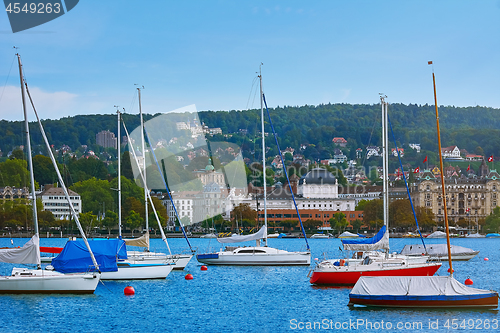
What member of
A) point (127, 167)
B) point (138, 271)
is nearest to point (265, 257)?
point (138, 271)

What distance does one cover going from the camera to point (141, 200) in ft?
352

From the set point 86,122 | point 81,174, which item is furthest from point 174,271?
point 86,122

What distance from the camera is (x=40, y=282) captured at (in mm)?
24812

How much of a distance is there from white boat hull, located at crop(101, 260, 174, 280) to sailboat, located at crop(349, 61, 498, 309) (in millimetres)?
11419

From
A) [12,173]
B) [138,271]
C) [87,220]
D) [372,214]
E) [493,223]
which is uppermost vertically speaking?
[12,173]

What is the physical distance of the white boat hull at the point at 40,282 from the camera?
24.8 meters

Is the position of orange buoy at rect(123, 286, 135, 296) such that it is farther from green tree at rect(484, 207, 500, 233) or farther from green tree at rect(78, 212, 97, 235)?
green tree at rect(484, 207, 500, 233)

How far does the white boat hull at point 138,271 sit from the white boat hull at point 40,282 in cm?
491

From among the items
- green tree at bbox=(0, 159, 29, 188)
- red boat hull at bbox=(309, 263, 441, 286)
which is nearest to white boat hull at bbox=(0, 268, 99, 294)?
red boat hull at bbox=(309, 263, 441, 286)

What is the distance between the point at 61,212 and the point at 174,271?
83.8 m

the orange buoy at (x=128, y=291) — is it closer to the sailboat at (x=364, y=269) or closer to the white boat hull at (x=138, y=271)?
the white boat hull at (x=138, y=271)

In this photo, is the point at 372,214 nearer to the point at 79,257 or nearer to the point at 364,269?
the point at 364,269

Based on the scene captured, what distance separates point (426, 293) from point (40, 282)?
13058mm

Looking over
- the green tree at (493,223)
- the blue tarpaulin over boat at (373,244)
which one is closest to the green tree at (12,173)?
the green tree at (493,223)
